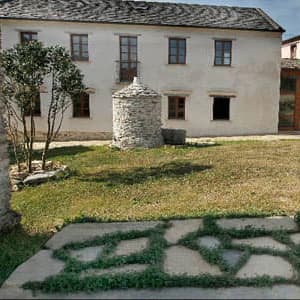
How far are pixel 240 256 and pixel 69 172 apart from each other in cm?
664

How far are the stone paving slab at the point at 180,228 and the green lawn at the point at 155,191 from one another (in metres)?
0.52

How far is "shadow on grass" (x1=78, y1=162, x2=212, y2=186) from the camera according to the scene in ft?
25.8

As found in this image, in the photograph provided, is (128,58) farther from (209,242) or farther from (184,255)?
(184,255)

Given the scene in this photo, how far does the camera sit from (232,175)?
7.95m

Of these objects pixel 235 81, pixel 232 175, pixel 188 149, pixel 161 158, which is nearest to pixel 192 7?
pixel 235 81

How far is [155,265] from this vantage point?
9.44 ft

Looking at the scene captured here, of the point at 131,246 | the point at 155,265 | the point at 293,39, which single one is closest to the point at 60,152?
the point at 131,246

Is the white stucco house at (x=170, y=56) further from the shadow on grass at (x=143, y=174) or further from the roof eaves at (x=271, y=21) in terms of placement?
the shadow on grass at (x=143, y=174)

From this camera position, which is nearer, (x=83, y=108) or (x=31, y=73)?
(x=31, y=73)

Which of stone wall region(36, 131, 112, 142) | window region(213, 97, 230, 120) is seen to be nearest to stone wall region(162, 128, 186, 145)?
stone wall region(36, 131, 112, 142)

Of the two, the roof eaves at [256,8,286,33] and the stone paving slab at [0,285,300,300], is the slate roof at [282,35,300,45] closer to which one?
the roof eaves at [256,8,286,33]

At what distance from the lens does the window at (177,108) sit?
17703 millimetres

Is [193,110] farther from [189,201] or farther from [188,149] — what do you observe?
[189,201]

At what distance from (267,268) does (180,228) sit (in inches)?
48.8
